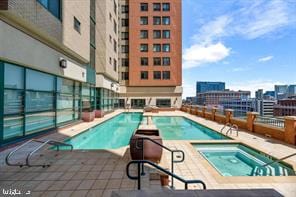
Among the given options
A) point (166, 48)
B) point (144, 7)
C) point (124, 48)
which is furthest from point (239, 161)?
point (144, 7)

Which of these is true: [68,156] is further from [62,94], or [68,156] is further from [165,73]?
[165,73]

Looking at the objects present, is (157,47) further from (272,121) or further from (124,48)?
(272,121)

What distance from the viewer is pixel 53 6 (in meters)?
11.7

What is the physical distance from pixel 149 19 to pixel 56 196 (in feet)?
131

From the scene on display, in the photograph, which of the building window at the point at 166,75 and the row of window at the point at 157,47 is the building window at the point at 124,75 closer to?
the row of window at the point at 157,47

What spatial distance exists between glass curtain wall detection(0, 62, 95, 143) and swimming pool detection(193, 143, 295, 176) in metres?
8.46

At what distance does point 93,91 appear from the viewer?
72.9ft

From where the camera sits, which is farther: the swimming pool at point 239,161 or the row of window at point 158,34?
the row of window at point 158,34

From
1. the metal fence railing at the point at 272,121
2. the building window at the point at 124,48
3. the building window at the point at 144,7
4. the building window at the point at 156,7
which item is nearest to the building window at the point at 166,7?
the building window at the point at 156,7

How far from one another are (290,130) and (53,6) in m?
14.5

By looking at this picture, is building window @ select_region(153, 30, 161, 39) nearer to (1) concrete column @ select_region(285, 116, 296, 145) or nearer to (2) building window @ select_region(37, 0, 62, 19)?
(2) building window @ select_region(37, 0, 62, 19)

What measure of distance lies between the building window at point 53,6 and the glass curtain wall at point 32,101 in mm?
3504

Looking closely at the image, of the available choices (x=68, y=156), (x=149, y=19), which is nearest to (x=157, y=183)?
(x=68, y=156)

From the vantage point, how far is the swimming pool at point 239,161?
22.6 feet
